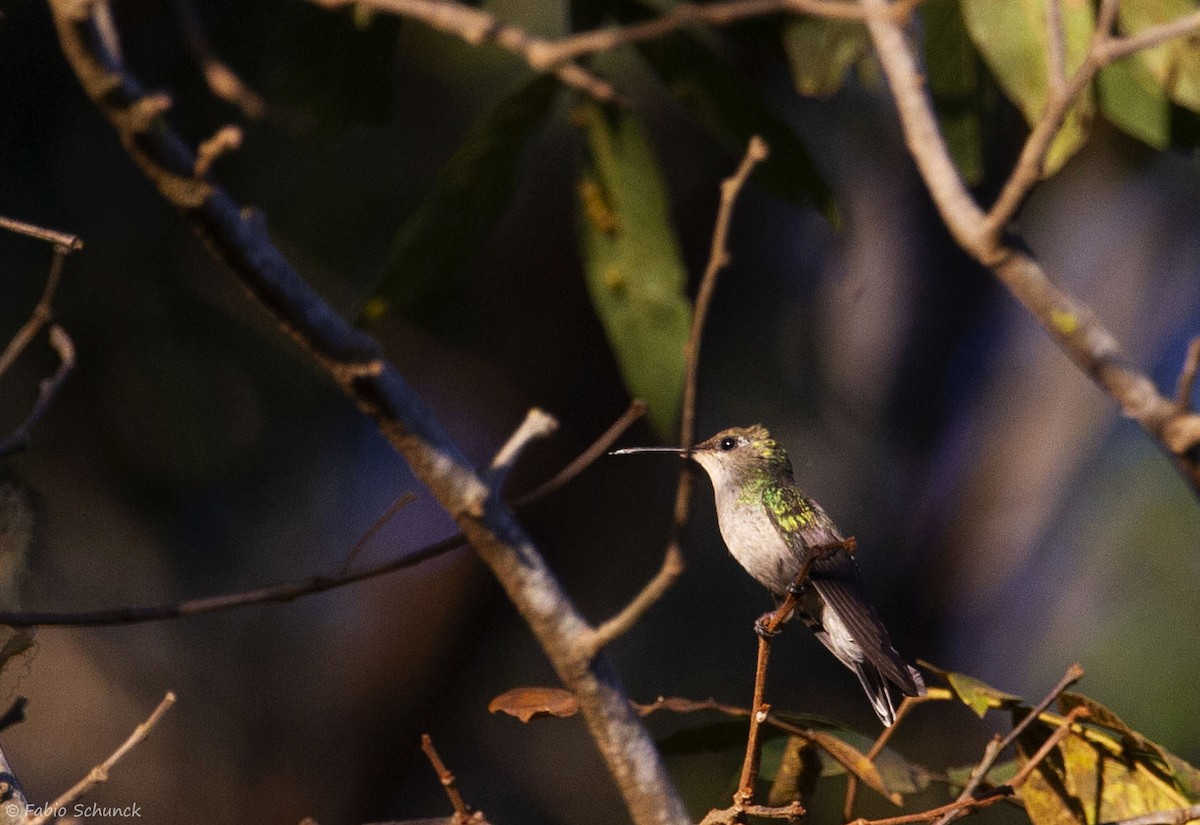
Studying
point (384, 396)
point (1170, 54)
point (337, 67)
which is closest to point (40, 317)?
point (384, 396)

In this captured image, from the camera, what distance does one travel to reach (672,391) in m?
2.12

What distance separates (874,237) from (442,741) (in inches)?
125

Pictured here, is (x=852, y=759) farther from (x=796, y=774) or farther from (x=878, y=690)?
(x=878, y=690)

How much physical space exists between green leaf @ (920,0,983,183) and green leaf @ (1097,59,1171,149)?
270mm

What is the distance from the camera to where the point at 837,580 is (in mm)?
2088

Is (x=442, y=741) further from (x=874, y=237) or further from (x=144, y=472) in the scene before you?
(x=874, y=237)

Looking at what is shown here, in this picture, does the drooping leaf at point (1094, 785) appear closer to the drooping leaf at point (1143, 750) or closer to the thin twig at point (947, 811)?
the drooping leaf at point (1143, 750)

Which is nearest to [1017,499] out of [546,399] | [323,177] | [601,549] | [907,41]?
[601,549]

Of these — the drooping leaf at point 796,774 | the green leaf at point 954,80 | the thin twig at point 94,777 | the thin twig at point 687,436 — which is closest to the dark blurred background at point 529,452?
the green leaf at point 954,80

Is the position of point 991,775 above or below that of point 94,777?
below

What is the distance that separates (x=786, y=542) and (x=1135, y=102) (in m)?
0.99

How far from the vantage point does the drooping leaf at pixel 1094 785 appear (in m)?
1.77

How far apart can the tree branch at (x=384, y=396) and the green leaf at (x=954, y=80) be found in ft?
→ 4.84

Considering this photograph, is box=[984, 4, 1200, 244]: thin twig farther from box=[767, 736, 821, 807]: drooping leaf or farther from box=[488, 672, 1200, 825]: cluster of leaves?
box=[767, 736, 821, 807]: drooping leaf
